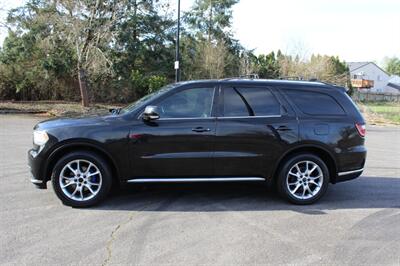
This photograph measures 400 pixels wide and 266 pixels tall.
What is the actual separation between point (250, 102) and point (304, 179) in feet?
Result: 4.47

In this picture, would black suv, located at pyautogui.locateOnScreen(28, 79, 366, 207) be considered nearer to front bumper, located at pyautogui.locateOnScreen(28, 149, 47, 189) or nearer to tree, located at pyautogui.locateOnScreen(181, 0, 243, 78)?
front bumper, located at pyautogui.locateOnScreen(28, 149, 47, 189)

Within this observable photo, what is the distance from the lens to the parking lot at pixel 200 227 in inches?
171

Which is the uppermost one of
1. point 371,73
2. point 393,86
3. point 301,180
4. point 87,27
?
point 371,73

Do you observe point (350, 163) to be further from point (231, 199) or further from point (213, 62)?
point (213, 62)

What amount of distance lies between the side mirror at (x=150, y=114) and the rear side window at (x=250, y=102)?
98 cm

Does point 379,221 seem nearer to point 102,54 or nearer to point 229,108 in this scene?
point 229,108

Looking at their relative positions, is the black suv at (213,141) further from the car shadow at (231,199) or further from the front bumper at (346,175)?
the car shadow at (231,199)

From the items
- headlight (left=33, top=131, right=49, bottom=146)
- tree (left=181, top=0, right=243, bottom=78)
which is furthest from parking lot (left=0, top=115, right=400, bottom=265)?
tree (left=181, top=0, right=243, bottom=78)

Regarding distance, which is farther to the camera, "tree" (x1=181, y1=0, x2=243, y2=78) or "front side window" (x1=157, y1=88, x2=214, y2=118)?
"tree" (x1=181, y1=0, x2=243, y2=78)

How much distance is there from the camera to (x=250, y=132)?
6.00 meters

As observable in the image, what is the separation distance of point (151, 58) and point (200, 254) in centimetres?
2302

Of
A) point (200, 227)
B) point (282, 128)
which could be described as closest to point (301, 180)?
point (282, 128)

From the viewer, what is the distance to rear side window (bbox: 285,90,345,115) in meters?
6.32

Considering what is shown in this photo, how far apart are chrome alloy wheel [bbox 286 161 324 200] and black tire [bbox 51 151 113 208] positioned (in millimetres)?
2565
